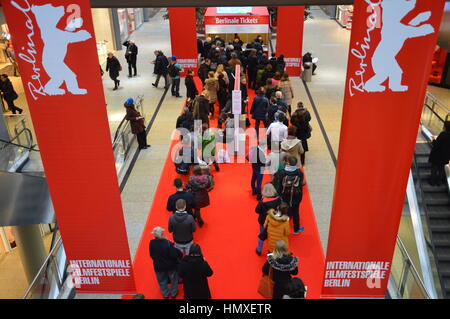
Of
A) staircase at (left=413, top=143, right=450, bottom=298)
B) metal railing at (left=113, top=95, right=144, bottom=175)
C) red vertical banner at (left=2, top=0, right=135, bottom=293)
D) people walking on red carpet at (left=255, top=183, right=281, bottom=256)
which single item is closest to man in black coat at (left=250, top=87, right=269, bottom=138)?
metal railing at (left=113, top=95, right=144, bottom=175)

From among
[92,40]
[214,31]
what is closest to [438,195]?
[92,40]

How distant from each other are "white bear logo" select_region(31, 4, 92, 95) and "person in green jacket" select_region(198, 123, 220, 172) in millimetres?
4487

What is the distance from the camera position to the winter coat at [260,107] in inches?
430

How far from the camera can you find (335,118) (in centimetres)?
1336

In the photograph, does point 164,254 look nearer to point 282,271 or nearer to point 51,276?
point 282,271

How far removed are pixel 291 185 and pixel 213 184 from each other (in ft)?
5.85

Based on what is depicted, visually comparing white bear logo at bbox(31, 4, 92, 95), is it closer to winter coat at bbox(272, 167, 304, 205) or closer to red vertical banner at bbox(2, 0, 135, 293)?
red vertical banner at bbox(2, 0, 135, 293)

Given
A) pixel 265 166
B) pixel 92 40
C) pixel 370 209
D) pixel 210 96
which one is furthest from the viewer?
pixel 210 96

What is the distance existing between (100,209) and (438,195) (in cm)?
687

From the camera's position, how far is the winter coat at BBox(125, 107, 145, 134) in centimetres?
1060

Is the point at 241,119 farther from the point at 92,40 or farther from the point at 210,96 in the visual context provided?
the point at 92,40

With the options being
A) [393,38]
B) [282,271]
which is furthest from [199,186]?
[393,38]

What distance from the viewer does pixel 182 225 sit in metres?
6.43

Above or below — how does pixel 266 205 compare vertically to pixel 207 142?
above
